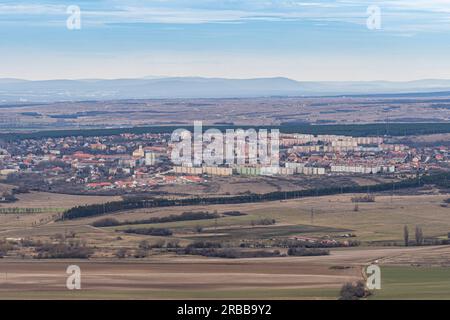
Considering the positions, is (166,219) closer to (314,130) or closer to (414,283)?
(414,283)

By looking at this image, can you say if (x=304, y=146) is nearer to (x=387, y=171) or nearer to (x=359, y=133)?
(x=359, y=133)

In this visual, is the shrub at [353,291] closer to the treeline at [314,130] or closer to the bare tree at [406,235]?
the bare tree at [406,235]

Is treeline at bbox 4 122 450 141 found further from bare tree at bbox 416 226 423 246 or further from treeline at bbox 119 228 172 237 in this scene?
bare tree at bbox 416 226 423 246

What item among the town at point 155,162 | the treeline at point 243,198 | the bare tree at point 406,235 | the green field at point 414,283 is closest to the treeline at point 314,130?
the town at point 155,162

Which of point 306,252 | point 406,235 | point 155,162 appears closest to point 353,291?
point 306,252
